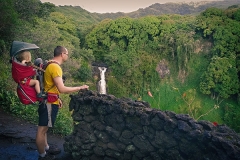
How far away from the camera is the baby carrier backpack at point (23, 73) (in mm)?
4871

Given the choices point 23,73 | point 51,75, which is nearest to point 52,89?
point 51,75

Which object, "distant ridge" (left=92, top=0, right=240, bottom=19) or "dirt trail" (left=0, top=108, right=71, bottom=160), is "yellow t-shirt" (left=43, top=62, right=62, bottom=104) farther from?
"distant ridge" (left=92, top=0, right=240, bottom=19)

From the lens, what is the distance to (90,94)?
6027 millimetres

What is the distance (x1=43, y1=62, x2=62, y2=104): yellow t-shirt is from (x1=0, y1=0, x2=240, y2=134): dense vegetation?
16.5 m

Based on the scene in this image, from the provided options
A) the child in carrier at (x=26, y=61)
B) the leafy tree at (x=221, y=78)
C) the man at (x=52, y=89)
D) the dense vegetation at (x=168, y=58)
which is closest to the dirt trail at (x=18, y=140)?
the man at (x=52, y=89)

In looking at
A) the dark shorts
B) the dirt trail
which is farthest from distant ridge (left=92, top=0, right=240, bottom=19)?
the dark shorts

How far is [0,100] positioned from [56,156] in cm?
440

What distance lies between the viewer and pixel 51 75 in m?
4.84

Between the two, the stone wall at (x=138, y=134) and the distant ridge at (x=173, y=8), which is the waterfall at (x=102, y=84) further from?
the distant ridge at (x=173, y=8)

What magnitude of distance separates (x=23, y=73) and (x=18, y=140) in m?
2.76

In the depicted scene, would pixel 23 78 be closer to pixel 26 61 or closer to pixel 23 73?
pixel 23 73

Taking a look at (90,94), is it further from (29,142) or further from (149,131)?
(29,142)

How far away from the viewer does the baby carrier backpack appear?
A: 16.0ft

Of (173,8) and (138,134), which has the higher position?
(173,8)
